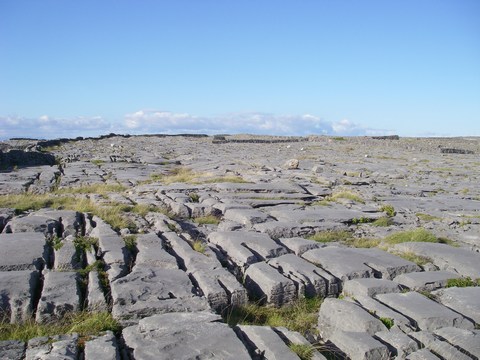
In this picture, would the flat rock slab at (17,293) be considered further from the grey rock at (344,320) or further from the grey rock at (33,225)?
the grey rock at (344,320)

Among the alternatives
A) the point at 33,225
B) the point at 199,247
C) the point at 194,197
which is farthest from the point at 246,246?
the point at 194,197

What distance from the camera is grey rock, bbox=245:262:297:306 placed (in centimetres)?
524

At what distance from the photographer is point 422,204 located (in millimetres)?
10906

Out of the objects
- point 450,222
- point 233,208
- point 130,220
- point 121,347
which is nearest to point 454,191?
point 450,222

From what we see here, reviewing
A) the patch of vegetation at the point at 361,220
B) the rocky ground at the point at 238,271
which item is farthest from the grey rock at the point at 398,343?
the patch of vegetation at the point at 361,220

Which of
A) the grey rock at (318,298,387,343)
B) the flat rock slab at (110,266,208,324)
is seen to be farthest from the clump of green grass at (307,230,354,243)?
the flat rock slab at (110,266,208,324)

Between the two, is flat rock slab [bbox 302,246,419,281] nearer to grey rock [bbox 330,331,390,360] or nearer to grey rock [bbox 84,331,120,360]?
grey rock [bbox 330,331,390,360]

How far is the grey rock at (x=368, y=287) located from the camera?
5211 millimetres

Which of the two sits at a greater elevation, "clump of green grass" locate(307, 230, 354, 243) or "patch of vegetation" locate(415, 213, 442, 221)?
"patch of vegetation" locate(415, 213, 442, 221)

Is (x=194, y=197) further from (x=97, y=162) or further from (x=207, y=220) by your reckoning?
(x=97, y=162)

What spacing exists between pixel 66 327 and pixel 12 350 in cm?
62

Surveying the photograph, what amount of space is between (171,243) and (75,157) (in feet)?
51.3

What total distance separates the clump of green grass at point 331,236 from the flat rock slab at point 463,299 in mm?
2622

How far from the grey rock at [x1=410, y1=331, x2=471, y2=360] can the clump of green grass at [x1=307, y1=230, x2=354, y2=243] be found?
144 inches
